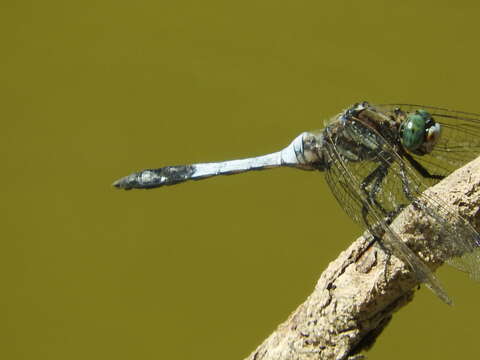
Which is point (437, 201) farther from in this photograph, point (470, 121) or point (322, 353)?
point (470, 121)

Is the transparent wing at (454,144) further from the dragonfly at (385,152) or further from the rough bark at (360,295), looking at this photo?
the rough bark at (360,295)

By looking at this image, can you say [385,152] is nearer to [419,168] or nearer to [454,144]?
[419,168]

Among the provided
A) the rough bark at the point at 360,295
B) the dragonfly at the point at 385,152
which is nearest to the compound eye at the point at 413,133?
the dragonfly at the point at 385,152

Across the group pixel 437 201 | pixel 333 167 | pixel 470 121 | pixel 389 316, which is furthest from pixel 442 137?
pixel 389 316

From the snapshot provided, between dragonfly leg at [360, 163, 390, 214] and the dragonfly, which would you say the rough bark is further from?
dragonfly leg at [360, 163, 390, 214]

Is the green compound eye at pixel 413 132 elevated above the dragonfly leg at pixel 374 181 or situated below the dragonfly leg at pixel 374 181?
above

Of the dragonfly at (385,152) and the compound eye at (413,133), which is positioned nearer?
the dragonfly at (385,152)

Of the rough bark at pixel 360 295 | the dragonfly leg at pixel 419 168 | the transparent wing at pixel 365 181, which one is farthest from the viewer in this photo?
the dragonfly leg at pixel 419 168
